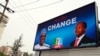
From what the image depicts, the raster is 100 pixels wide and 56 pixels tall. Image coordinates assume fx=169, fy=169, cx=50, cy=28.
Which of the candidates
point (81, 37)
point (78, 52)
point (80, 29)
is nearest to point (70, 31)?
point (80, 29)

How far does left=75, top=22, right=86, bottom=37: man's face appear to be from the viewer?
7.01 m

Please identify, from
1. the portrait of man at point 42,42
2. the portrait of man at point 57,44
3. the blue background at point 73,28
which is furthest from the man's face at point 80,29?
the portrait of man at point 42,42

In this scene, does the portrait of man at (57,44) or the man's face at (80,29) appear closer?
the man's face at (80,29)

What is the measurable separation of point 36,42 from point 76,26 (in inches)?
132

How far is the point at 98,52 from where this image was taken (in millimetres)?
6398

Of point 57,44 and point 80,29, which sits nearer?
point 80,29

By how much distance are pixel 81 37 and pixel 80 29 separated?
378 mm

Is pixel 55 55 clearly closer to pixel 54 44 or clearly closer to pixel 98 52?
pixel 54 44

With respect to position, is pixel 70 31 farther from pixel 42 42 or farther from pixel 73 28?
pixel 42 42

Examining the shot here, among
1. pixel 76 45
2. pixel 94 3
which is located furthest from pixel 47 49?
pixel 94 3

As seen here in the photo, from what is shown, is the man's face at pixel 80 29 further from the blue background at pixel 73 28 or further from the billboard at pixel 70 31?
the blue background at pixel 73 28

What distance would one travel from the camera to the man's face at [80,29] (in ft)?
23.0

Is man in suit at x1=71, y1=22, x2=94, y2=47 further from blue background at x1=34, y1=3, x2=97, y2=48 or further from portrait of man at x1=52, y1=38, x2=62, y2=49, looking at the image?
portrait of man at x1=52, y1=38, x2=62, y2=49

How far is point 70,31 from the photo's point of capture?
25.2 ft
